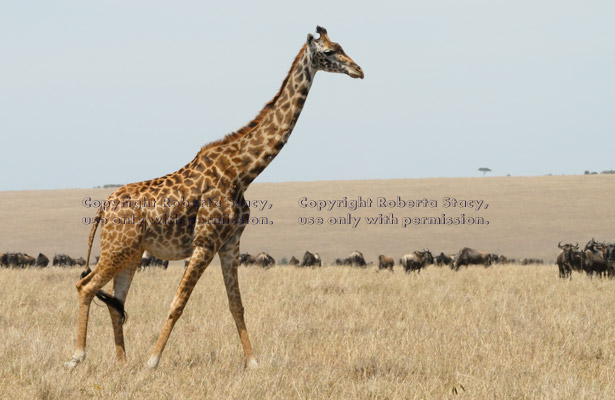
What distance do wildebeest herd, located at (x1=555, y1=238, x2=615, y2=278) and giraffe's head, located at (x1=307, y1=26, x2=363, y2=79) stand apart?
1400cm

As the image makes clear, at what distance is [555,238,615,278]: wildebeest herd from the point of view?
777 inches

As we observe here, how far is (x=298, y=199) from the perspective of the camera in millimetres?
75062

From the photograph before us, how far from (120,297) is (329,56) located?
3.85 m

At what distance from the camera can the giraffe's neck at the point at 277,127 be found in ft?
27.1

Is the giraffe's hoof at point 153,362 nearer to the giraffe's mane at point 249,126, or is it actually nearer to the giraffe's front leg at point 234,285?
the giraffe's front leg at point 234,285

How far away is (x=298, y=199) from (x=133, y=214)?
6700 cm

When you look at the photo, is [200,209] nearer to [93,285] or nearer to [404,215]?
[93,285]

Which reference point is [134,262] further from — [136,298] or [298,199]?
[298,199]

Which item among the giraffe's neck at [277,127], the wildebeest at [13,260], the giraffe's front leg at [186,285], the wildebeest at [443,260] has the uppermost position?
the giraffe's neck at [277,127]

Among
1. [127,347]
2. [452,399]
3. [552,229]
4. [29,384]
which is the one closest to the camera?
[452,399]

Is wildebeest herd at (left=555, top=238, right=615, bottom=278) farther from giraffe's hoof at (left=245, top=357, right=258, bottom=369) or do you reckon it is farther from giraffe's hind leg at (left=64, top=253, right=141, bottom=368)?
giraffe's hind leg at (left=64, top=253, right=141, bottom=368)

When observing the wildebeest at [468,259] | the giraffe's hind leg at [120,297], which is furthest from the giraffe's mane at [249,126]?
the wildebeest at [468,259]

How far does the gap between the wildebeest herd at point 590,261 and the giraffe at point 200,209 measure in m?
14.0

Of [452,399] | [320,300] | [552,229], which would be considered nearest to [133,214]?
[452,399]
